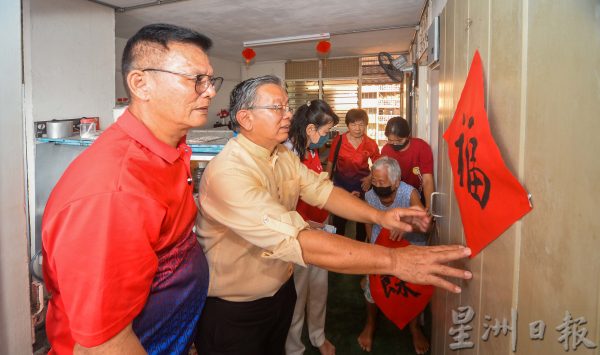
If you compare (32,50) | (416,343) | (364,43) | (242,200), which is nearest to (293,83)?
(364,43)

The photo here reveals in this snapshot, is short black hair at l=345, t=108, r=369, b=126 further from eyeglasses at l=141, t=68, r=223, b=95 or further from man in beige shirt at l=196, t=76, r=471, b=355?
eyeglasses at l=141, t=68, r=223, b=95

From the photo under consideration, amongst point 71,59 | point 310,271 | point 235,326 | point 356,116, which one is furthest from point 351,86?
point 235,326

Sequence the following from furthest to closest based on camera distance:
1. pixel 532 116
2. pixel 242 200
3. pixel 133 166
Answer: pixel 242 200
pixel 133 166
pixel 532 116

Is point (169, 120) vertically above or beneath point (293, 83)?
beneath

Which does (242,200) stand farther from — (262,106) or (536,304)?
(536,304)

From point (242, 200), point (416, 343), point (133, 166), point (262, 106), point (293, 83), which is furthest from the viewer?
point (293, 83)

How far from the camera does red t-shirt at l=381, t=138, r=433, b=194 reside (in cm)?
317

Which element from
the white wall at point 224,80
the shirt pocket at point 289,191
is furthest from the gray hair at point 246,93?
the white wall at point 224,80

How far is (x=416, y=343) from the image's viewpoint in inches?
103

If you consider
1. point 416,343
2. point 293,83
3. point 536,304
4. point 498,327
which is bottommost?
point 416,343

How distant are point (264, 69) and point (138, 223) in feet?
29.3

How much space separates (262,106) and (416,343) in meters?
2.04

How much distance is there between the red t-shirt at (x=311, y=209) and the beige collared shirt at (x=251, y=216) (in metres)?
0.72

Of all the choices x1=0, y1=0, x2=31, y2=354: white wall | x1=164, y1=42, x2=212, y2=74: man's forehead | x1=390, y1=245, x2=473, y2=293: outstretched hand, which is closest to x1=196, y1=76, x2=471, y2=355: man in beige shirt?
x1=390, y1=245, x2=473, y2=293: outstretched hand
